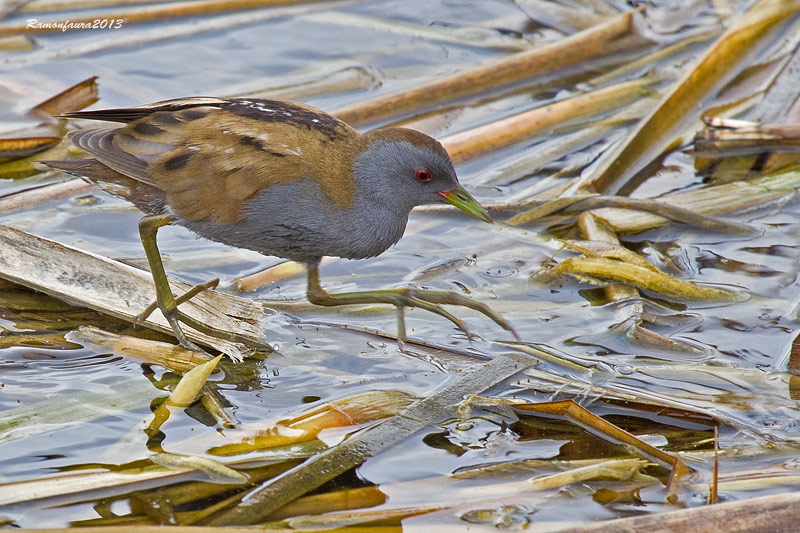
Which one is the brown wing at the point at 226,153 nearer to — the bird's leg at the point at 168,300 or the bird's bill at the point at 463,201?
the bird's leg at the point at 168,300

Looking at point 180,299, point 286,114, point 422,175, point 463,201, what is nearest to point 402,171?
point 422,175

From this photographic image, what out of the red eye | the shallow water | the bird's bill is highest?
the red eye

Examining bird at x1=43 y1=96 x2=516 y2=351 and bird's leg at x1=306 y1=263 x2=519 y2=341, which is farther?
bird's leg at x1=306 y1=263 x2=519 y2=341

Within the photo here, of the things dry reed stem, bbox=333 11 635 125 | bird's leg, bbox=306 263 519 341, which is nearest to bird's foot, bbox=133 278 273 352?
bird's leg, bbox=306 263 519 341

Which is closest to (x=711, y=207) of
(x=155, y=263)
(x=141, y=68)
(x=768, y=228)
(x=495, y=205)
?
(x=768, y=228)

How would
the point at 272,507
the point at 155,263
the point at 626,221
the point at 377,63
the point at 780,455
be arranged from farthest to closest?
the point at 377,63
the point at 626,221
the point at 155,263
the point at 780,455
the point at 272,507

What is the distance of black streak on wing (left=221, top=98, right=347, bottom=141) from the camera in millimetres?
3773

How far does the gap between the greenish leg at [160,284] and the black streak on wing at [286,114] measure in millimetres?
499

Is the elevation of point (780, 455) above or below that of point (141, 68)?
below

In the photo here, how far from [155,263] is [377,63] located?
3.13 meters

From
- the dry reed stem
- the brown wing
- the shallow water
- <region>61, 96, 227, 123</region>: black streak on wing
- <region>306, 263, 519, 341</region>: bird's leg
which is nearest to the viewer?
the shallow water

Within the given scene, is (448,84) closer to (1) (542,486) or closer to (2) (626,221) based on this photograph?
(2) (626,221)

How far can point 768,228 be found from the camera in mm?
4961

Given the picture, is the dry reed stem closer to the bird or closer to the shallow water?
the shallow water
